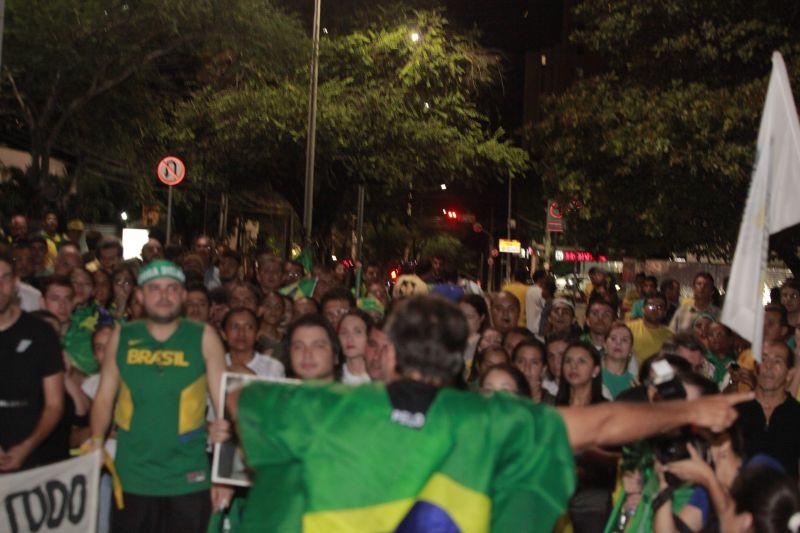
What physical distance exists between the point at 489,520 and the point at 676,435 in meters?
1.01

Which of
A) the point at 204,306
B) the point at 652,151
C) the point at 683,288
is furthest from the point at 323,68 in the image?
the point at 204,306

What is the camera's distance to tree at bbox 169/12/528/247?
25516 mm

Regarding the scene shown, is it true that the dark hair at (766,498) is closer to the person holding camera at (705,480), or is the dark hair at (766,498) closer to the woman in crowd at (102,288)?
the person holding camera at (705,480)

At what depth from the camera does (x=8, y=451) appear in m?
6.41

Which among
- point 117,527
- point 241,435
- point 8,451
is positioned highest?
point 241,435

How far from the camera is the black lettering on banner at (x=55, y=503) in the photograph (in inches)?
249

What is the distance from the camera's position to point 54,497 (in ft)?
20.8

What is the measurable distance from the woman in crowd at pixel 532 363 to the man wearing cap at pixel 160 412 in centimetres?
245

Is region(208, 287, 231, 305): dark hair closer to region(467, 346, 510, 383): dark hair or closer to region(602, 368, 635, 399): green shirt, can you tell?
region(467, 346, 510, 383): dark hair

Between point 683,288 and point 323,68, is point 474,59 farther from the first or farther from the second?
point 683,288

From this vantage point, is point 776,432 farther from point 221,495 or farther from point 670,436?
point 221,495

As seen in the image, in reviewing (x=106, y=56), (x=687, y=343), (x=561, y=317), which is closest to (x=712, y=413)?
(x=687, y=343)

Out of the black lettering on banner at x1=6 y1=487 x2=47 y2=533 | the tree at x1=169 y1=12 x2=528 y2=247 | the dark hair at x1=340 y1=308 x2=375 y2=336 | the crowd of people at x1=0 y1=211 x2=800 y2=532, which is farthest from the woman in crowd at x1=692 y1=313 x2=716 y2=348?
the tree at x1=169 y1=12 x2=528 y2=247

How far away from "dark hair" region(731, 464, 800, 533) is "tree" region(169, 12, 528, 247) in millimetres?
21001
